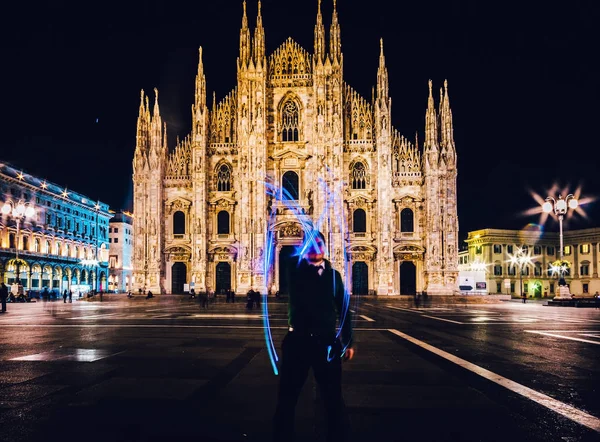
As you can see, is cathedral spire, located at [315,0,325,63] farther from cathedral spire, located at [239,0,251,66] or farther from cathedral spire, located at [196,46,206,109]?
cathedral spire, located at [196,46,206,109]

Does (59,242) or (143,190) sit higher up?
(143,190)

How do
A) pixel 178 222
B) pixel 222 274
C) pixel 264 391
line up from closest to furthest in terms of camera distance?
pixel 264 391 < pixel 222 274 < pixel 178 222

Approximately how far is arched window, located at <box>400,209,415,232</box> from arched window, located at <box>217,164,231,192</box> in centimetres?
1709

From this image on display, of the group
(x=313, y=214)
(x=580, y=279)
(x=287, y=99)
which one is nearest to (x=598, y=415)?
(x=313, y=214)

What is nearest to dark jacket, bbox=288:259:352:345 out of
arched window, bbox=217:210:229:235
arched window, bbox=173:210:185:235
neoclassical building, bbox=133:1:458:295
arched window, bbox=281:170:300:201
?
neoclassical building, bbox=133:1:458:295

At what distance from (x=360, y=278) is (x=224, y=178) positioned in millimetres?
16463

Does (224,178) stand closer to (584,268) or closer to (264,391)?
(264,391)

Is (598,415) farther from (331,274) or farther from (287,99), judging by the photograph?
(287,99)

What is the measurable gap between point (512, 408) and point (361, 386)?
206 centimetres

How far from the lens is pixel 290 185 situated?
2030 inches

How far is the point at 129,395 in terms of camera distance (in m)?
6.74

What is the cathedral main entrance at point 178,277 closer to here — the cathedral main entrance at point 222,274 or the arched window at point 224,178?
the cathedral main entrance at point 222,274

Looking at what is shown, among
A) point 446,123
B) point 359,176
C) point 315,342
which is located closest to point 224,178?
point 359,176

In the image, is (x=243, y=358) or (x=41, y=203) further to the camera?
(x=41, y=203)
